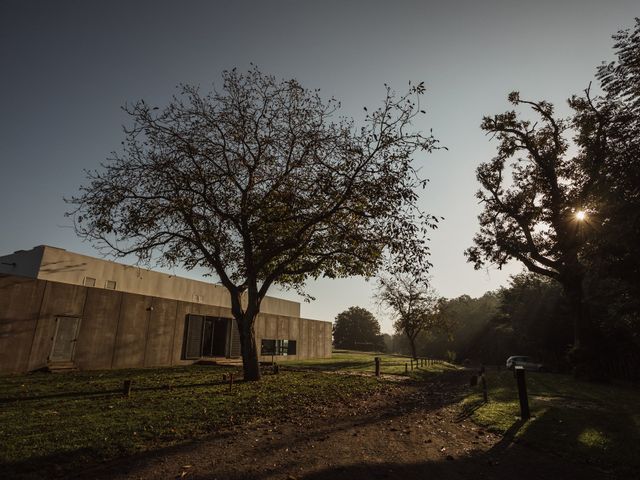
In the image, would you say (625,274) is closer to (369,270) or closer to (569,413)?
(569,413)

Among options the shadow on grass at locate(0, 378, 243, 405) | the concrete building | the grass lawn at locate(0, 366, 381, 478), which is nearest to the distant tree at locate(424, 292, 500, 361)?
the concrete building

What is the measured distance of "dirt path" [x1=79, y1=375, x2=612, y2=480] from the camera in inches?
217

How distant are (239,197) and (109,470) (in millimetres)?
13535

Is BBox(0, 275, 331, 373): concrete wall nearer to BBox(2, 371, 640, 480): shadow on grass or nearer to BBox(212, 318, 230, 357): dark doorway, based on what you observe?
BBox(212, 318, 230, 357): dark doorway

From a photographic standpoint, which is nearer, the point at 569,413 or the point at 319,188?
the point at 569,413

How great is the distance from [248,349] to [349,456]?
1125cm

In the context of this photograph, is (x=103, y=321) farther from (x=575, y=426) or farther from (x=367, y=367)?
(x=575, y=426)

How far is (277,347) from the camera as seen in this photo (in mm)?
37406

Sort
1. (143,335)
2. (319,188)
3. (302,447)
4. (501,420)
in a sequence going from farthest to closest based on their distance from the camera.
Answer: (143,335) < (319,188) < (501,420) < (302,447)

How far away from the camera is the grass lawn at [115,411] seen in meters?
5.88

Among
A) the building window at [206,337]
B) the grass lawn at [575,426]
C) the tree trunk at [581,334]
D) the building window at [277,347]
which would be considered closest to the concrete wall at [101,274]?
the building window at [206,337]

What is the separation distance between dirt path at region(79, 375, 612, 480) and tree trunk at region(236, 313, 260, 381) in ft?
25.6

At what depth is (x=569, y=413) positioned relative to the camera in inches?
407

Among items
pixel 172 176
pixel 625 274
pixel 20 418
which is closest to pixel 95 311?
pixel 172 176
